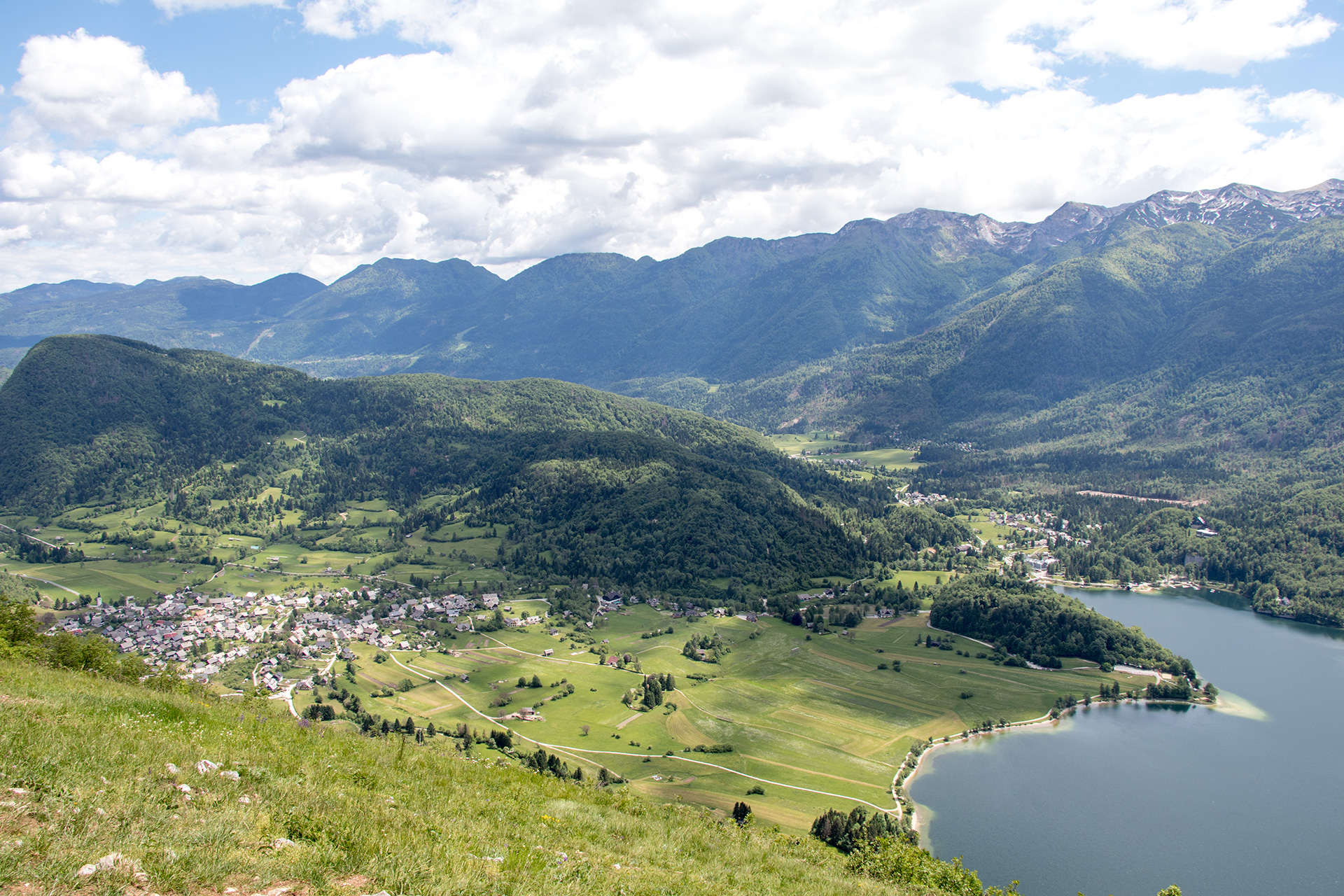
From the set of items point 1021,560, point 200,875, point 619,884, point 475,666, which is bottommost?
point 475,666

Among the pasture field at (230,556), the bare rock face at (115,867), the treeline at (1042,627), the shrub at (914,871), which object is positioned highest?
the bare rock face at (115,867)

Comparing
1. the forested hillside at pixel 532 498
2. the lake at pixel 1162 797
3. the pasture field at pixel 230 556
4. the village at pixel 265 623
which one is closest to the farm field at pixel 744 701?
the lake at pixel 1162 797

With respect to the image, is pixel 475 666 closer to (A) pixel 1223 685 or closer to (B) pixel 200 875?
(B) pixel 200 875

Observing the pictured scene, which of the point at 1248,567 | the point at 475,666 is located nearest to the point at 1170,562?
the point at 1248,567

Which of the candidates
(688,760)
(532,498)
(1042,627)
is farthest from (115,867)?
(532,498)

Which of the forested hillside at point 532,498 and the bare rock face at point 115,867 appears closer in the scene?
the bare rock face at point 115,867

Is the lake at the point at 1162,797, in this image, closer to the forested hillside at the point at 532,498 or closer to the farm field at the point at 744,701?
the farm field at the point at 744,701

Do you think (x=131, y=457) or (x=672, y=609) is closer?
(x=672, y=609)
